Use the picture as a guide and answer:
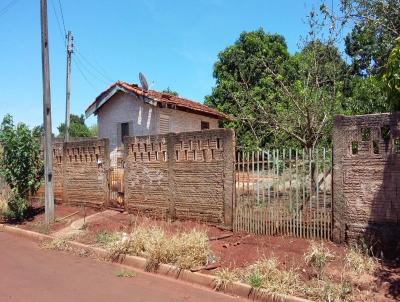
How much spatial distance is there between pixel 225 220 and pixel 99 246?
107 inches

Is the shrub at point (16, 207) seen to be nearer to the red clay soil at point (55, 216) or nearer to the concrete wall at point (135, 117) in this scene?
the red clay soil at point (55, 216)

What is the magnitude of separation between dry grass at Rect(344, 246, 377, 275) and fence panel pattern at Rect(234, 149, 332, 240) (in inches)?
41.1

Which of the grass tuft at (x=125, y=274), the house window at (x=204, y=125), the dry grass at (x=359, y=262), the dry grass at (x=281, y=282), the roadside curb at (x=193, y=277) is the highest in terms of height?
the house window at (x=204, y=125)

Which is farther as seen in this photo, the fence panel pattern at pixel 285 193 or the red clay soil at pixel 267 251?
the fence panel pattern at pixel 285 193

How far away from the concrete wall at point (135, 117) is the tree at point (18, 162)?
542 centimetres

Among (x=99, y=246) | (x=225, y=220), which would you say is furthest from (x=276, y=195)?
(x=99, y=246)

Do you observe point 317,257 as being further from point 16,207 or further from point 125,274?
point 16,207

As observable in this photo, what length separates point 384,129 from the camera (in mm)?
7176

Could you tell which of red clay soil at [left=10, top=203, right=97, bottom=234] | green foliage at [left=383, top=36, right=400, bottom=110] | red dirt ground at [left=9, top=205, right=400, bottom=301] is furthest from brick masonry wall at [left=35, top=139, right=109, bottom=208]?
green foliage at [left=383, top=36, right=400, bottom=110]

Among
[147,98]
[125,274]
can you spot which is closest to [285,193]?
[125,274]

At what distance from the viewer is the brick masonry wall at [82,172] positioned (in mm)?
12773

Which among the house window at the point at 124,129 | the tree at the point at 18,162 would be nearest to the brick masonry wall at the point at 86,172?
the tree at the point at 18,162

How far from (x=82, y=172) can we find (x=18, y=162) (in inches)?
73.4

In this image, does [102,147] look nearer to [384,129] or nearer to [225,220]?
[225,220]
